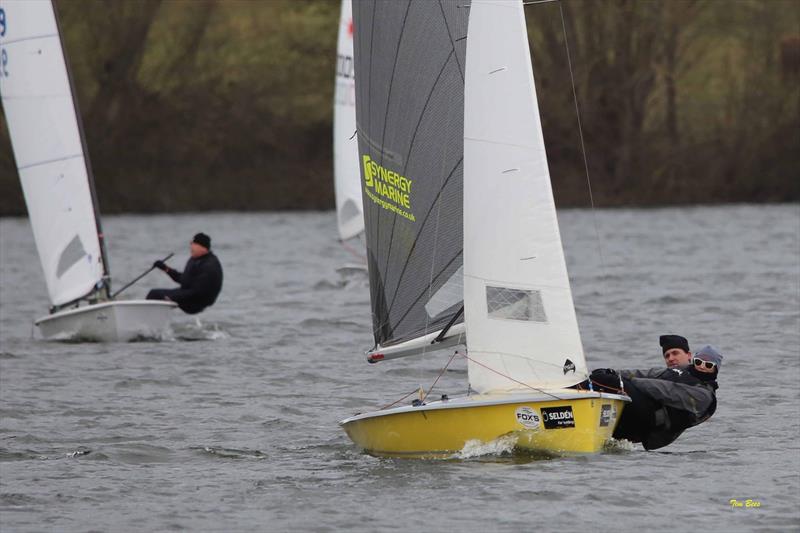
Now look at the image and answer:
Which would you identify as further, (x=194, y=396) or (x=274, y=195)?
(x=274, y=195)

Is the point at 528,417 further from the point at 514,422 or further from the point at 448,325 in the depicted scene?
the point at 448,325

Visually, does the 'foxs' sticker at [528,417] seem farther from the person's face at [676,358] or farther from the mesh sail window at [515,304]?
the person's face at [676,358]

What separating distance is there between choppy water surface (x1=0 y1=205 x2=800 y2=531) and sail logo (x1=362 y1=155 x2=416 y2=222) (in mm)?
1610

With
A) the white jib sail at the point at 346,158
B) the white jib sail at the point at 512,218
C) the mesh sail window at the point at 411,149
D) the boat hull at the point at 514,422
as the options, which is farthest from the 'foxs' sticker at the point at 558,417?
the white jib sail at the point at 346,158

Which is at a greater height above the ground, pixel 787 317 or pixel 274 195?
pixel 787 317

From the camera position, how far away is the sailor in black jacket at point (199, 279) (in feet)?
50.8

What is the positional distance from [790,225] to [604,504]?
89.1 ft

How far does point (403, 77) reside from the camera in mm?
9734

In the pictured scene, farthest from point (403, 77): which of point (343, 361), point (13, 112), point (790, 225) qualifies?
point (790, 225)

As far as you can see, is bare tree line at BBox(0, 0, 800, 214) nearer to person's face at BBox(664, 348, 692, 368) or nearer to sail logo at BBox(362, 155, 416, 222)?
sail logo at BBox(362, 155, 416, 222)

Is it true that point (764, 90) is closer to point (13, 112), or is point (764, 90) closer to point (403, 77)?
point (13, 112)

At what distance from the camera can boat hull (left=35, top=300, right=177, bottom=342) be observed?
1568 cm

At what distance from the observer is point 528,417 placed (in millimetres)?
8820

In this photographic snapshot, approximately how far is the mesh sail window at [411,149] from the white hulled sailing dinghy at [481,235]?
0.03ft
